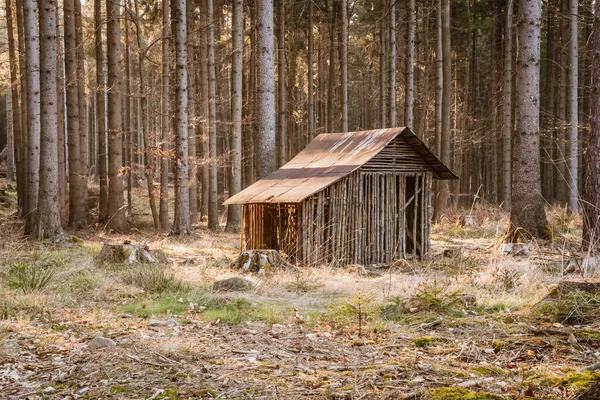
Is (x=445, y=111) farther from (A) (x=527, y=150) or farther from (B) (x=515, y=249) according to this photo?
(B) (x=515, y=249)

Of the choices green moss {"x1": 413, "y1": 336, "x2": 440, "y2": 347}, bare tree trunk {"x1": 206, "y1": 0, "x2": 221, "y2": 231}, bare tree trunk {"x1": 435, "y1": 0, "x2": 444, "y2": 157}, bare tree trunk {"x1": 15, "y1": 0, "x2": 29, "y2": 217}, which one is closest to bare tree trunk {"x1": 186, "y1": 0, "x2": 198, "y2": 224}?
bare tree trunk {"x1": 206, "y1": 0, "x2": 221, "y2": 231}

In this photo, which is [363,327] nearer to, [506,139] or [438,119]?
[438,119]

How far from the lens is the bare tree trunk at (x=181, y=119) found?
15398mm

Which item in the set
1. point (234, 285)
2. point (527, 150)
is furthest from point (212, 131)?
point (234, 285)

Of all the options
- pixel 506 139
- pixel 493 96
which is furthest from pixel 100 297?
pixel 493 96

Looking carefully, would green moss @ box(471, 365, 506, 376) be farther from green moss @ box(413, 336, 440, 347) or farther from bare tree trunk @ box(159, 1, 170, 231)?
bare tree trunk @ box(159, 1, 170, 231)

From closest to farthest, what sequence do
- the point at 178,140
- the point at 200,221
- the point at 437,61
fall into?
1. the point at 178,140
2. the point at 437,61
3. the point at 200,221

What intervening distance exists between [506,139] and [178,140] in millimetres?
12367

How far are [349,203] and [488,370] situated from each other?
25.7 feet

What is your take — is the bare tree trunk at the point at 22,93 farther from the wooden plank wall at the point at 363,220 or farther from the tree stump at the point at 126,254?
the wooden plank wall at the point at 363,220

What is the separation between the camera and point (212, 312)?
7191 mm

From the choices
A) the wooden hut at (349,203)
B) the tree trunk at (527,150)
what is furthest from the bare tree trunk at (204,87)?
the tree trunk at (527,150)

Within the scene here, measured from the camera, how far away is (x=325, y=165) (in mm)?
12852

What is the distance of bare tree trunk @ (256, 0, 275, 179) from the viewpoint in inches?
544
